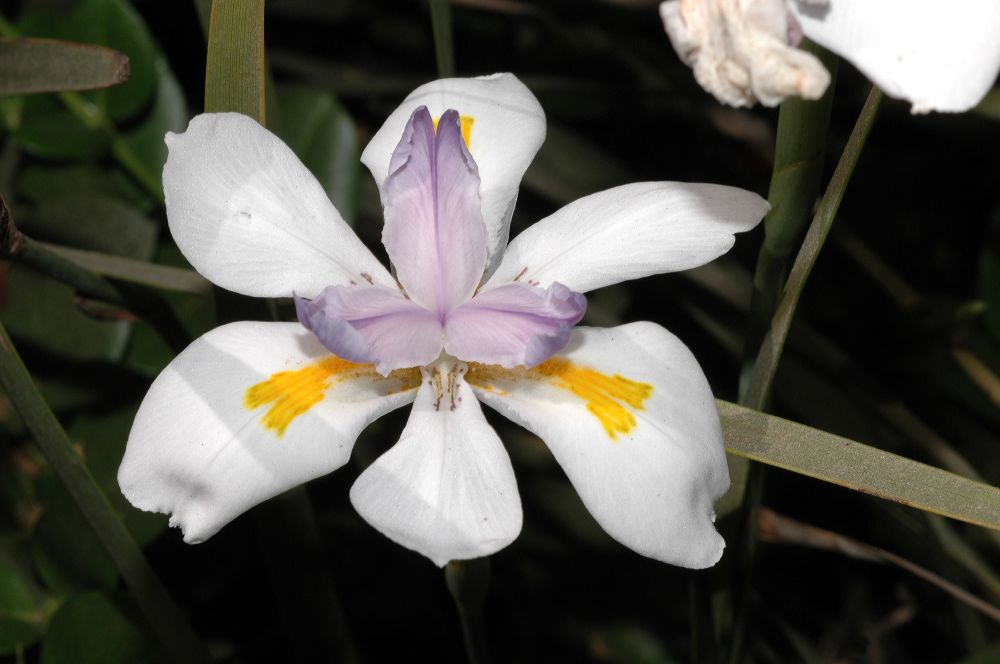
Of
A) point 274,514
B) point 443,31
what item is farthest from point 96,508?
point 443,31

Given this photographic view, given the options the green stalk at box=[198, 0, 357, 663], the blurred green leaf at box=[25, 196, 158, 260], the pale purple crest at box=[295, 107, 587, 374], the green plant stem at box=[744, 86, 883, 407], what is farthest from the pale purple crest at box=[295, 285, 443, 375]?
the blurred green leaf at box=[25, 196, 158, 260]

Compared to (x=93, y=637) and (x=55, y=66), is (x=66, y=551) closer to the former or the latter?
(x=93, y=637)

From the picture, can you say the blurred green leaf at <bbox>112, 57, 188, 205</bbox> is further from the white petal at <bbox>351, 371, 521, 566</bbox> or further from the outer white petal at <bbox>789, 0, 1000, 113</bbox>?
the outer white petal at <bbox>789, 0, 1000, 113</bbox>

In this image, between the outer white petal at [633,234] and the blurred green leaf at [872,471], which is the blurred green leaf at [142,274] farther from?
the blurred green leaf at [872,471]

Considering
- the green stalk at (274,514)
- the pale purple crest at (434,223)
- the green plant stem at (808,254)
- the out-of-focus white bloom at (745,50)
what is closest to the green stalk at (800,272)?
the green plant stem at (808,254)

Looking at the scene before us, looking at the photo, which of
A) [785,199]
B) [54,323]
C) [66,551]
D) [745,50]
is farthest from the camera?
[54,323]

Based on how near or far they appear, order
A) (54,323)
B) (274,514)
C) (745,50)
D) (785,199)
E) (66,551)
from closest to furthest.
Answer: (745,50)
(785,199)
(274,514)
(66,551)
(54,323)

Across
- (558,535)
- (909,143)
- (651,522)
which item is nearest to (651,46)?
(909,143)
